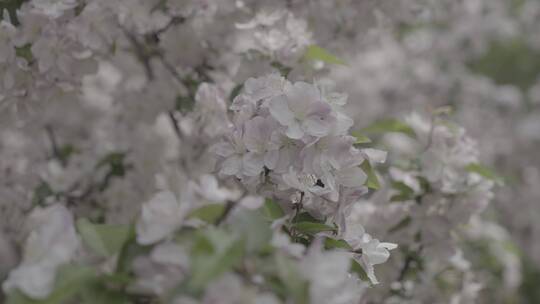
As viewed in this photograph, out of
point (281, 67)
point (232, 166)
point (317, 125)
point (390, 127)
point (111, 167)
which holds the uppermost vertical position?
point (317, 125)

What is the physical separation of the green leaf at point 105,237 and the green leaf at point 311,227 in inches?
12.3

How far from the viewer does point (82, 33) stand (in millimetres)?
1598

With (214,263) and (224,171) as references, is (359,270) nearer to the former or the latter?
(224,171)

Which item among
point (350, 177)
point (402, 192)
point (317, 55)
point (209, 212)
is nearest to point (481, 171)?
point (402, 192)

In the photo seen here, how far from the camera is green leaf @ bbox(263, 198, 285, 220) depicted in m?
1.10

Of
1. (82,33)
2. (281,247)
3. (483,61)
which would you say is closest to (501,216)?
(483,61)

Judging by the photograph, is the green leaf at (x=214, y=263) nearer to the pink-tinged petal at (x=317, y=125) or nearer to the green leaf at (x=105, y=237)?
the green leaf at (x=105, y=237)

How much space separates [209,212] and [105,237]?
5.6 inches

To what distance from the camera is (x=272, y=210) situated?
1123 mm

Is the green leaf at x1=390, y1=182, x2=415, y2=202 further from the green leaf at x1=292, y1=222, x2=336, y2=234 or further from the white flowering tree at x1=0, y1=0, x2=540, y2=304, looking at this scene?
the green leaf at x1=292, y1=222, x2=336, y2=234

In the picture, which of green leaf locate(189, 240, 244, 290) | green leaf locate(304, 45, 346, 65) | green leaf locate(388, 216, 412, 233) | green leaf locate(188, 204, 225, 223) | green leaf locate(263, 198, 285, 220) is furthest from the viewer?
green leaf locate(388, 216, 412, 233)

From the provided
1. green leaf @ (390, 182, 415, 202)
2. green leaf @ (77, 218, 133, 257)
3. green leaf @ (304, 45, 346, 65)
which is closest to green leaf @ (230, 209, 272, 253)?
green leaf @ (77, 218, 133, 257)

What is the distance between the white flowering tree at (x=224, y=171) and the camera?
34.0 inches

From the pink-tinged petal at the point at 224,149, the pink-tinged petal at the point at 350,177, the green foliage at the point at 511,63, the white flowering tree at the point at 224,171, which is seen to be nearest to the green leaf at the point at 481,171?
the white flowering tree at the point at 224,171
